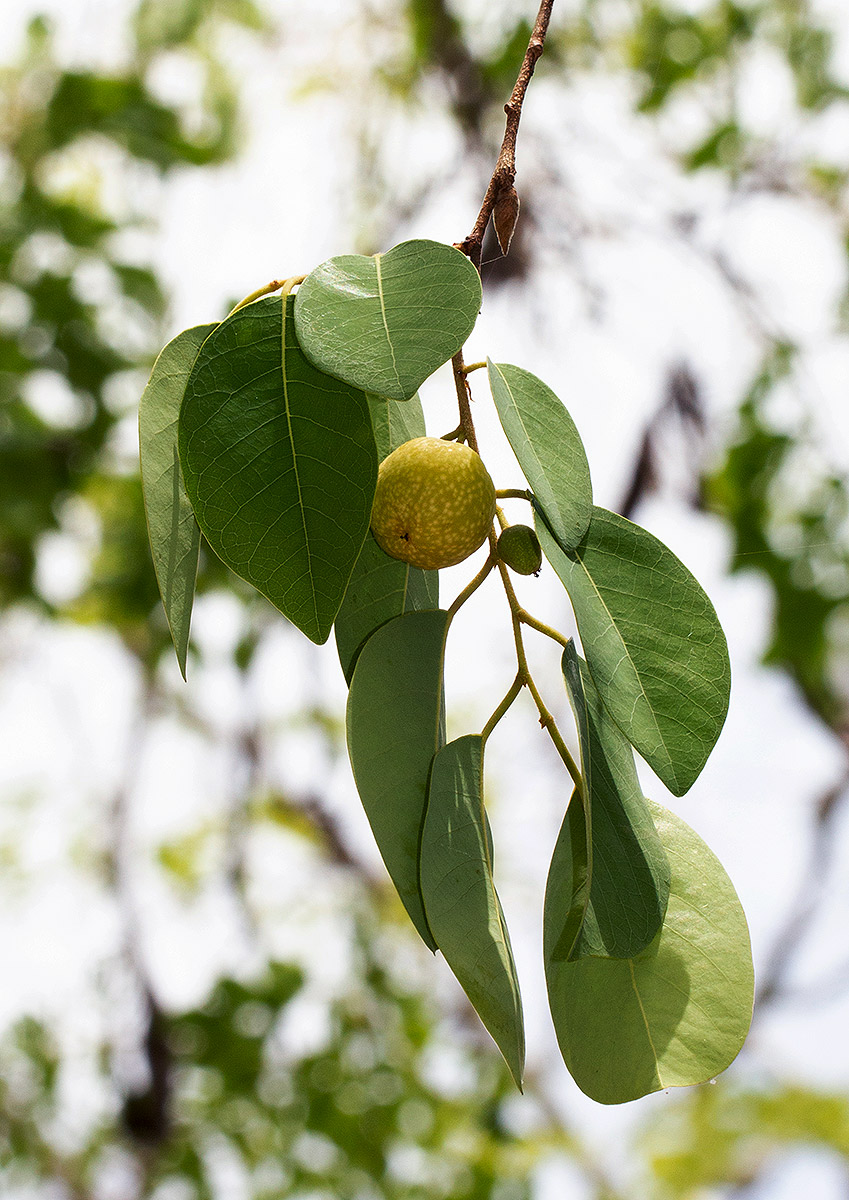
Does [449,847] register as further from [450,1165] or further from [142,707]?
[450,1165]

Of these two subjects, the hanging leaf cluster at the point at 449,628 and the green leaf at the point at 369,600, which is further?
the green leaf at the point at 369,600

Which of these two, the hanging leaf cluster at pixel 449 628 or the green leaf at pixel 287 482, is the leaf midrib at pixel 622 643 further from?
the green leaf at pixel 287 482

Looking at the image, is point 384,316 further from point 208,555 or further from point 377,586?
point 208,555

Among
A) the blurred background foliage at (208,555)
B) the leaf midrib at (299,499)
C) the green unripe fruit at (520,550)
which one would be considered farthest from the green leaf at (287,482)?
the blurred background foliage at (208,555)

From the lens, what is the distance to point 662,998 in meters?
0.48

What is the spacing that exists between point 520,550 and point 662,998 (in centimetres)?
23

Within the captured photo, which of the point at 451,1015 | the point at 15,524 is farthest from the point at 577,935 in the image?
the point at 451,1015

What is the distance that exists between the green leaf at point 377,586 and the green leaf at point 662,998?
0.15 metres

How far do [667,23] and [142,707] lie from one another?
2.01m

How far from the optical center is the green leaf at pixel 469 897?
438 mm

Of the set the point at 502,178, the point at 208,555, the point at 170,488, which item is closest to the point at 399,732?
the point at 170,488

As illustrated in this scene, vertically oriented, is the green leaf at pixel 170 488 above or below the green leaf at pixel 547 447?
below

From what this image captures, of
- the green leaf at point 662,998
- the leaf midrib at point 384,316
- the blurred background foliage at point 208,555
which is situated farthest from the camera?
the blurred background foliage at point 208,555

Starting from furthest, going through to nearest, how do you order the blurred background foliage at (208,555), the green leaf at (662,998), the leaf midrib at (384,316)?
1. the blurred background foliage at (208,555)
2. the green leaf at (662,998)
3. the leaf midrib at (384,316)
